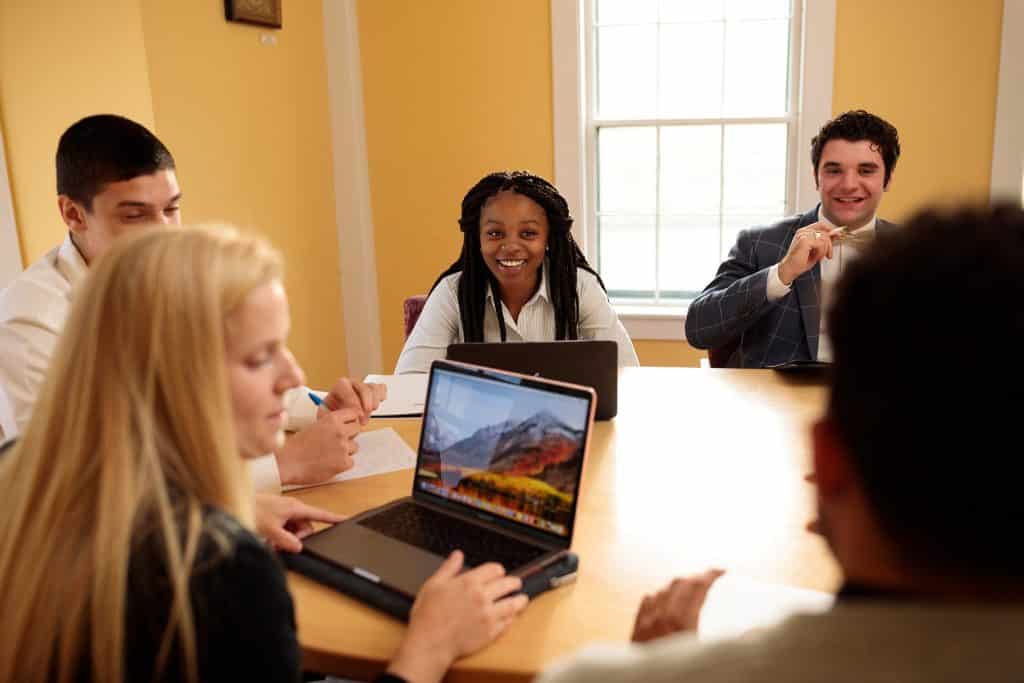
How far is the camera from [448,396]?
4.52 feet

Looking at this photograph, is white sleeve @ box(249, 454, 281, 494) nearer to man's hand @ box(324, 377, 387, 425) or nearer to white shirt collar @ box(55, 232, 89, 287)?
man's hand @ box(324, 377, 387, 425)

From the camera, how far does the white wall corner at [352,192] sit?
3834 mm

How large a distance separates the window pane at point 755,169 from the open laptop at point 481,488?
2650 millimetres

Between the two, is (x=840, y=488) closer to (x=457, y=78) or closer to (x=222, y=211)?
(x=222, y=211)

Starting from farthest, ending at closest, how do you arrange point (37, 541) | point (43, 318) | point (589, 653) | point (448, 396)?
point (43, 318) → point (448, 396) → point (37, 541) → point (589, 653)

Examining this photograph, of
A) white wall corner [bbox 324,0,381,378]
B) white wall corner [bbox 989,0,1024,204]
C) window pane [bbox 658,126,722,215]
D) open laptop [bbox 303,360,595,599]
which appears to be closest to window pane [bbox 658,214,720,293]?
window pane [bbox 658,126,722,215]

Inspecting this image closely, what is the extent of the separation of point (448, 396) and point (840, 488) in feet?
2.87

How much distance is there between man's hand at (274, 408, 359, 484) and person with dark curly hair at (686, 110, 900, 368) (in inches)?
51.6

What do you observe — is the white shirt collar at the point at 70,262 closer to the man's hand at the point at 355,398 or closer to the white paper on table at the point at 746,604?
the man's hand at the point at 355,398

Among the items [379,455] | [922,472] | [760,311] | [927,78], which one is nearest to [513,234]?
[760,311]

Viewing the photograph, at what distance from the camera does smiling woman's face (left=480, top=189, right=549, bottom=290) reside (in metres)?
2.36

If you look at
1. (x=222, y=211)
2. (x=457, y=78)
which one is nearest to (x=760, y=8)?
(x=457, y=78)

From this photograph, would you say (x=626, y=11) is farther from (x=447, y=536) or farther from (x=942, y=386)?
(x=942, y=386)

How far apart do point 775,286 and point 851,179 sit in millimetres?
442
